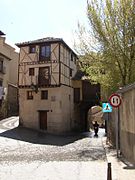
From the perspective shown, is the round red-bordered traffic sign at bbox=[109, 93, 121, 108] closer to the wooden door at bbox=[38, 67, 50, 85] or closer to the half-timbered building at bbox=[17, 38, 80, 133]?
the half-timbered building at bbox=[17, 38, 80, 133]

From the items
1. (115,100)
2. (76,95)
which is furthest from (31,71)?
(115,100)

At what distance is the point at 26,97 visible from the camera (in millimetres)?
30484

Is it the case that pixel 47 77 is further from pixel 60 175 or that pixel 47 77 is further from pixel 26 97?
pixel 60 175

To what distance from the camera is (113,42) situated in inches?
621

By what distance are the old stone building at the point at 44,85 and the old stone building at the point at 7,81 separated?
6.39m

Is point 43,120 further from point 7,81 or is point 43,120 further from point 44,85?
point 7,81

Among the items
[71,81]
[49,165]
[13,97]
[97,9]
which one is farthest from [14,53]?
[49,165]

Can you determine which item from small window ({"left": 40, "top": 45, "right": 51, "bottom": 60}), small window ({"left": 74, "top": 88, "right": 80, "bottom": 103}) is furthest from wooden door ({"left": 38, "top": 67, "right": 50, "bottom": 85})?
small window ({"left": 74, "top": 88, "right": 80, "bottom": 103})

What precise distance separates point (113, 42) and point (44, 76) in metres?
15.0

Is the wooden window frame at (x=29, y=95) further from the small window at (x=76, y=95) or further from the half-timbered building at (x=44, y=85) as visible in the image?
the small window at (x=76, y=95)

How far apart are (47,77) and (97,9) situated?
13.9 metres

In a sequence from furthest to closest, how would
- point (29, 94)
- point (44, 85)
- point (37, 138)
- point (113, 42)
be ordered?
point (29, 94)
point (44, 85)
point (37, 138)
point (113, 42)

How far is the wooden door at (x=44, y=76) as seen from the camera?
96.5 feet

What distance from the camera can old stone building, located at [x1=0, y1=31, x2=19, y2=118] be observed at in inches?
1426
